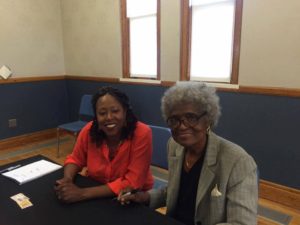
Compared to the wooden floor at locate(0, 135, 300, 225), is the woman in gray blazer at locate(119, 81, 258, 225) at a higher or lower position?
higher

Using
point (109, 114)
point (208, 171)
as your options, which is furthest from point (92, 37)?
point (208, 171)

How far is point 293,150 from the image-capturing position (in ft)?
7.96

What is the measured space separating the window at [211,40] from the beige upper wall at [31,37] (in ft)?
8.31

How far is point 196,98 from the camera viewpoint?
42.3 inches

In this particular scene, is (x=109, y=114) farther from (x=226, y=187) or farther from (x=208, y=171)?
(x=226, y=187)

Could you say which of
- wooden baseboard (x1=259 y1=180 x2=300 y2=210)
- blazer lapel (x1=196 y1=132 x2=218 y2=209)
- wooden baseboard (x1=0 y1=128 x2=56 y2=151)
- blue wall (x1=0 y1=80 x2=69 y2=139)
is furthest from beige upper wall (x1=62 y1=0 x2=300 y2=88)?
blazer lapel (x1=196 y1=132 x2=218 y2=209)

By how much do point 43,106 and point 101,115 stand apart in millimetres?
3421

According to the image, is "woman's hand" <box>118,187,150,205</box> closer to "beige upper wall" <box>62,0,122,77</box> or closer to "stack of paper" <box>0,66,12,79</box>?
"beige upper wall" <box>62,0,122,77</box>

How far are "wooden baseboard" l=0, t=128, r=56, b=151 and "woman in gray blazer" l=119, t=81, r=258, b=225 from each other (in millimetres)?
3563

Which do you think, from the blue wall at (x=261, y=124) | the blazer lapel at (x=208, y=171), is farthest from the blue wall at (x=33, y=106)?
the blazer lapel at (x=208, y=171)

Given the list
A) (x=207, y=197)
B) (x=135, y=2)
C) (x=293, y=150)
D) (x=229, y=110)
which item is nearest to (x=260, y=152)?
(x=293, y=150)

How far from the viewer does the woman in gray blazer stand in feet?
3.23

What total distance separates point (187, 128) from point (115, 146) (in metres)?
0.58

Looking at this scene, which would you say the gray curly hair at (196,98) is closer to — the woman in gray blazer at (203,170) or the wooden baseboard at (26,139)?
the woman in gray blazer at (203,170)
